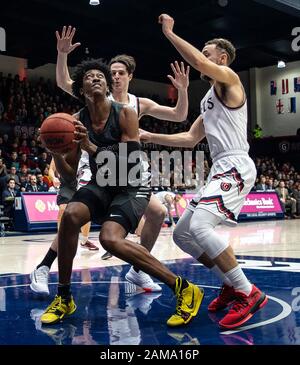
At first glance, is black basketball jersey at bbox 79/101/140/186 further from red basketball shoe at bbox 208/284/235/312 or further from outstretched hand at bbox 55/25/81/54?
outstretched hand at bbox 55/25/81/54

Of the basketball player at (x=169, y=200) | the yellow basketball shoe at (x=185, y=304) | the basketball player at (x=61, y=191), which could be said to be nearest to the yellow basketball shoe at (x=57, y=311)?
the yellow basketball shoe at (x=185, y=304)

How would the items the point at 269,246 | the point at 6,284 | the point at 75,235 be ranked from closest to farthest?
the point at 75,235 < the point at 6,284 < the point at 269,246

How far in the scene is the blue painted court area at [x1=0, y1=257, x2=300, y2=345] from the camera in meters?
2.74

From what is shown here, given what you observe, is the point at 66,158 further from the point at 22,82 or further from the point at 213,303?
the point at 22,82

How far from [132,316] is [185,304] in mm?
402

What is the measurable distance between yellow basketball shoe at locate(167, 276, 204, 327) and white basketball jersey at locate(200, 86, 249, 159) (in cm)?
91

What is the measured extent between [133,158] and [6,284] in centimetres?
209

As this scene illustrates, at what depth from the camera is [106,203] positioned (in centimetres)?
340

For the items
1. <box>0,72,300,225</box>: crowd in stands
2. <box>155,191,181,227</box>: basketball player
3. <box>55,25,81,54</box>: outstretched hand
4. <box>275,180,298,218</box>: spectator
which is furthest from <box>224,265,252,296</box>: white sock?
<box>275,180,298,218</box>: spectator

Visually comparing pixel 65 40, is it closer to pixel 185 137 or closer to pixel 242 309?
pixel 185 137

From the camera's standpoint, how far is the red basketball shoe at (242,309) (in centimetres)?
300

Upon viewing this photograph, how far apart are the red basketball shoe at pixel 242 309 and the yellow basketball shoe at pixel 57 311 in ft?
3.29
